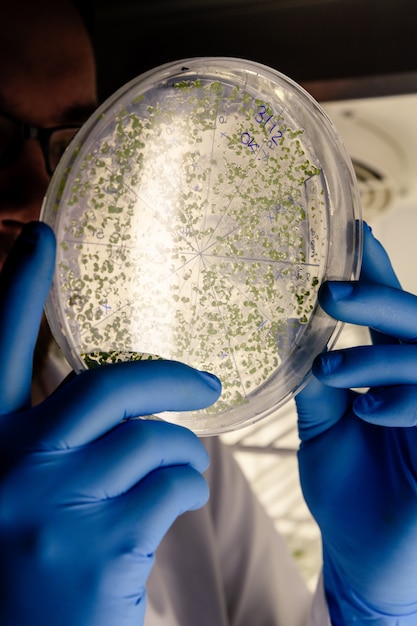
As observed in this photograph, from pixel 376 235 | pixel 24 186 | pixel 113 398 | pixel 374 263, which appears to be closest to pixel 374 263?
pixel 374 263

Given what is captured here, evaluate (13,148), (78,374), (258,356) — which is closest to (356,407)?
(258,356)

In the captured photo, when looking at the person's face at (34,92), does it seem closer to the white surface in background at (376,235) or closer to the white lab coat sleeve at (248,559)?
the white surface in background at (376,235)

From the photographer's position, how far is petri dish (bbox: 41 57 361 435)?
2.62 ft

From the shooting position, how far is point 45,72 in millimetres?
1199

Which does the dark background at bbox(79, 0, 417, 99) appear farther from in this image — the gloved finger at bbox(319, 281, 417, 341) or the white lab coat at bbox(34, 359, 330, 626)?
the white lab coat at bbox(34, 359, 330, 626)

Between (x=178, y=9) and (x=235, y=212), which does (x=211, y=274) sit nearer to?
(x=235, y=212)

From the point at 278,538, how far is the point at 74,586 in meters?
1.08

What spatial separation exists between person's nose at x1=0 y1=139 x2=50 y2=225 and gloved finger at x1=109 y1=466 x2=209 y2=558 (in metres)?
0.70

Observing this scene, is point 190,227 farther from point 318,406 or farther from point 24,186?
point 24,186

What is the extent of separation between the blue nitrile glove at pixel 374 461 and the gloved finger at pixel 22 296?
46 centimetres

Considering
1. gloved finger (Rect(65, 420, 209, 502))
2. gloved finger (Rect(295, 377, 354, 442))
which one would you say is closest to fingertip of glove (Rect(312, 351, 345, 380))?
gloved finger (Rect(295, 377, 354, 442))

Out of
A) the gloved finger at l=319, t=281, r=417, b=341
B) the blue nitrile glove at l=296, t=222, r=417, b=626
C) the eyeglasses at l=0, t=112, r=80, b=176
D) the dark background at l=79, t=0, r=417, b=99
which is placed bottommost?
the blue nitrile glove at l=296, t=222, r=417, b=626

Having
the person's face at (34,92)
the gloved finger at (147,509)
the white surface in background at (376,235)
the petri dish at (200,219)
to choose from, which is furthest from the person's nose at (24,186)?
the white surface in background at (376,235)

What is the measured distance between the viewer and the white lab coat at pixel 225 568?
1.33 meters
